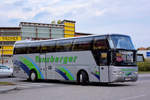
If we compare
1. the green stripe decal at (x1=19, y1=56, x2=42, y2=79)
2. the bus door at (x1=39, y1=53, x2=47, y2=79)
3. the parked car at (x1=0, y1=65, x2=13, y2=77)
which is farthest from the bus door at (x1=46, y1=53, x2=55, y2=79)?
the parked car at (x1=0, y1=65, x2=13, y2=77)

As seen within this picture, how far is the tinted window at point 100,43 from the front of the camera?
1928cm

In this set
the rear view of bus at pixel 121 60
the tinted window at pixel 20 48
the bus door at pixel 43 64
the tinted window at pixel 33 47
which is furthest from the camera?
the tinted window at pixel 20 48

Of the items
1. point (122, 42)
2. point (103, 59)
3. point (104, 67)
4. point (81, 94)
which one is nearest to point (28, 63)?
point (103, 59)

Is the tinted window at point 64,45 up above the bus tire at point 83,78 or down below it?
above

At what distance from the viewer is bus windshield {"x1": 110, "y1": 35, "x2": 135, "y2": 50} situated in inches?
755

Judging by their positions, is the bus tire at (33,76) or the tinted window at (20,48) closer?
the bus tire at (33,76)

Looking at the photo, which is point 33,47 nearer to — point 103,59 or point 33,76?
point 33,76

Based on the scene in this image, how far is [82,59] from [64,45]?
2160mm

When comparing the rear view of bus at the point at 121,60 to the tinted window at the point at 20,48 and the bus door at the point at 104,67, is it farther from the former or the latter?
the tinted window at the point at 20,48

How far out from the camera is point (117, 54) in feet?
62.3

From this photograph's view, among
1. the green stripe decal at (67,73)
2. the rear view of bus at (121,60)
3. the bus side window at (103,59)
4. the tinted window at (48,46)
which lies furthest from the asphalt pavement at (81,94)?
the tinted window at (48,46)

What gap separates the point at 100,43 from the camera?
19.6 m

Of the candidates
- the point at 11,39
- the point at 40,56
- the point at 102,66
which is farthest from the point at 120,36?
the point at 11,39

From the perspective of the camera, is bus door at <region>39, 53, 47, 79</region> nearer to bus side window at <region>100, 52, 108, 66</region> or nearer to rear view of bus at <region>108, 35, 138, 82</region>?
bus side window at <region>100, 52, 108, 66</region>
